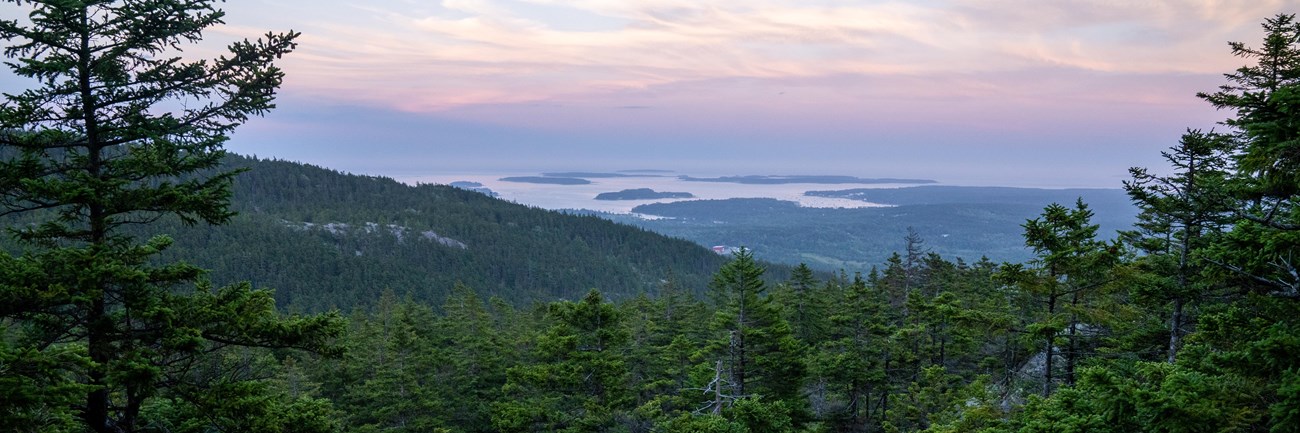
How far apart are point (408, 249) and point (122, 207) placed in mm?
160381

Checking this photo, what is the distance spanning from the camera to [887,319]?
30.0 metres

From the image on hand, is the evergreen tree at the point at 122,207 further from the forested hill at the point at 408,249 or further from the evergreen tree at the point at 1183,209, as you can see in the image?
the forested hill at the point at 408,249

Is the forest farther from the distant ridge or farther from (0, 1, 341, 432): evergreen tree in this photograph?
the distant ridge

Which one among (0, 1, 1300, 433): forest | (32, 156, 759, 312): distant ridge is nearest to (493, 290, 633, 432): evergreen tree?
(0, 1, 1300, 433): forest

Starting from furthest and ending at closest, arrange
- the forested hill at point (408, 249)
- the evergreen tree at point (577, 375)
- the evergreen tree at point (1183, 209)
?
the forested hill at point (408, 249), the evergreen tree at point (577, 375), the evergreen tree at point (1183, 209)

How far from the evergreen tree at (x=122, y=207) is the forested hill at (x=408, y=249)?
113058 mm

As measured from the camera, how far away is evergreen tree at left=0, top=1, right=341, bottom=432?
276 inches

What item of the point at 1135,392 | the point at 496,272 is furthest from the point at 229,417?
the point at 496,272

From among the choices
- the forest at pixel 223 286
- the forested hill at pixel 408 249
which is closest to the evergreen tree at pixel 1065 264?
the forest at pixel 223 286

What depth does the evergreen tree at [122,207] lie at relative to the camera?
23.0 feet

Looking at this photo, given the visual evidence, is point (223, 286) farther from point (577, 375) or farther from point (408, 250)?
point (408, 250)

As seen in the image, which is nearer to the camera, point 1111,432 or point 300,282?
point 1111,432

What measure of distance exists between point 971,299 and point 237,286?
107 ft

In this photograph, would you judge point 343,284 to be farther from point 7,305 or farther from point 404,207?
point 7,305
